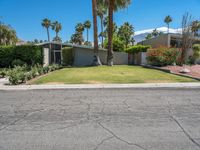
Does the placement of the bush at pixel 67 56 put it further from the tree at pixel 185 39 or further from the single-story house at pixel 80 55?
the tree at pixel 185 39

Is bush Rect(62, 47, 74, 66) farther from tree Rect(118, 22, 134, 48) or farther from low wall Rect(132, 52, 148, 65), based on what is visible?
tree Rect(118, 22, 134, 48)

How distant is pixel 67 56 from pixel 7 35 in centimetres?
Answer: 1808

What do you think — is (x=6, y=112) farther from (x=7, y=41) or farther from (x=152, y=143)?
(x=7, y=41)

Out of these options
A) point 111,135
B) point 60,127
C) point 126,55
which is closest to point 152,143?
point 111,135

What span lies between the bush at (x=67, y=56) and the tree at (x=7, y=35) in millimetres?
17227

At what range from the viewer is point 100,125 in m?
5.73

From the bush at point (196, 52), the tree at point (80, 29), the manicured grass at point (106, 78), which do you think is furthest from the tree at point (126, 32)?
the manicured grass at point (106, 78)

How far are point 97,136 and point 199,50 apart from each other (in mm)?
24527

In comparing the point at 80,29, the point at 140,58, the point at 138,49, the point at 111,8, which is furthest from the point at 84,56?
the point at 80,29

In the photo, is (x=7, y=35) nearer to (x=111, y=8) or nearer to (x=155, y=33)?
(x=111, y=8)

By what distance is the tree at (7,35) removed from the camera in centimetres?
4185

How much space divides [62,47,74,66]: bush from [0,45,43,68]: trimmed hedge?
455 centimetres

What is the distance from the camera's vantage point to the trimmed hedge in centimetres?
2672

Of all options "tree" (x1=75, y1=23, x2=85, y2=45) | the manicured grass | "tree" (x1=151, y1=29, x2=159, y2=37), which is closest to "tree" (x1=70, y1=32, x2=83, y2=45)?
"tree" (x1=75, y1=23, x2=85, y2=45)
